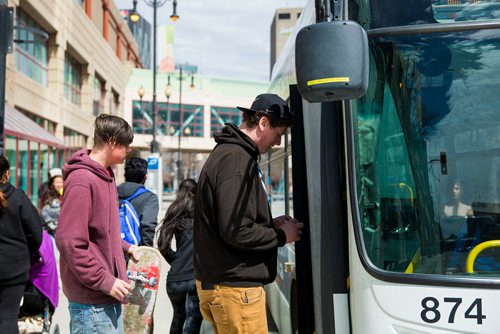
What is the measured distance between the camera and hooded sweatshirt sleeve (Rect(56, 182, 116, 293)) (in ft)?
9.95

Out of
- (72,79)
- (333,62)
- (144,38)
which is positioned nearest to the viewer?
(333,62)

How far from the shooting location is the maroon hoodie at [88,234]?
10.00 feet

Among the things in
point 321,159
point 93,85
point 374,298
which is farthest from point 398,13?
point 93,85

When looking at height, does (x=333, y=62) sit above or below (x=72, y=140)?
below

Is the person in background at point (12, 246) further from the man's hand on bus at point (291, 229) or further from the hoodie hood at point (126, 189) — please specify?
the man's hand on bus at point (291, 229)

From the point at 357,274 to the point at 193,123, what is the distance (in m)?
72.6

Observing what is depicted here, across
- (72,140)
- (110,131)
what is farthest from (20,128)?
(110,131)

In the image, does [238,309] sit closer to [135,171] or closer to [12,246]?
[12,246]

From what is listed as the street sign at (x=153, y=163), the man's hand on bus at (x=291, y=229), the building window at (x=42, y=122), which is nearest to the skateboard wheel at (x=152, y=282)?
the man's hand on bus at (x=291, y=229)

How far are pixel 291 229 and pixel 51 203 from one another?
677cm

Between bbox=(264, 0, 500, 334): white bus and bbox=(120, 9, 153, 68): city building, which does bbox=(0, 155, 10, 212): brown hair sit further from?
bbox=(120, 9, 153, 68): city building

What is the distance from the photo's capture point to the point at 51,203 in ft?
30.3

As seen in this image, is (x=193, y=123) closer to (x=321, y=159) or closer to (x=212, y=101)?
(x=212, y=101)

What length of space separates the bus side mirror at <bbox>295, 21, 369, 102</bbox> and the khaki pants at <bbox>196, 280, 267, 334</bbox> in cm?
108
